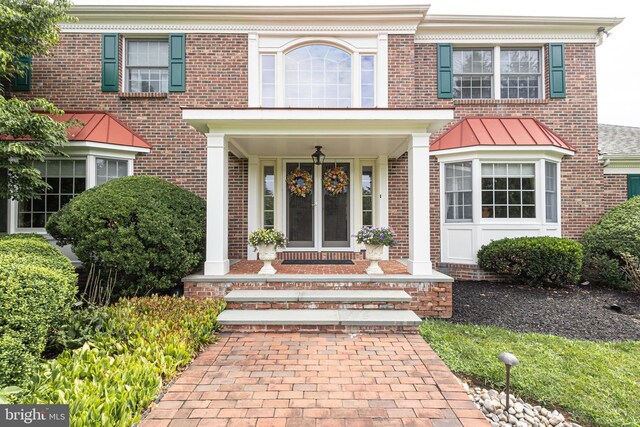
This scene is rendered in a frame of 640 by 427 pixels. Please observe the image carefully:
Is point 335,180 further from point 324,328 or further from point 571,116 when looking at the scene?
point 571,116

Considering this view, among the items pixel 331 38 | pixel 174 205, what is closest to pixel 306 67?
pixel 331 38

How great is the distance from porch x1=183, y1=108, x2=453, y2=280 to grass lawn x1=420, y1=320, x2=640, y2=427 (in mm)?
1366

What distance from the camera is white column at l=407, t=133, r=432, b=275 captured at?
5.38m

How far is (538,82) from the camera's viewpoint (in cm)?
807

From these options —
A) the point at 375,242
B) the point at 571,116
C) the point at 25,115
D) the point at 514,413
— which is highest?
the point at 571,116

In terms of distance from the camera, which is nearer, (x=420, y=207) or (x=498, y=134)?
(x=420, y=207)

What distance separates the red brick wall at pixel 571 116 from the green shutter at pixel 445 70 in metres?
0.12

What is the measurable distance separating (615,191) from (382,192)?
17.7 ft

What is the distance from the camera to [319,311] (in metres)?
4.67

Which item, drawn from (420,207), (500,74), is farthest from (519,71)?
(420,207)

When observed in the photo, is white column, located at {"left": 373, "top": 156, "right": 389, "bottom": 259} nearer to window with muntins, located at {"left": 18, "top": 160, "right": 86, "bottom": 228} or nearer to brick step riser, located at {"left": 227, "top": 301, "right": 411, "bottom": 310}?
brick step riser, located at {"left": 227, "top": 301, "right": 411, "bottom": 310}

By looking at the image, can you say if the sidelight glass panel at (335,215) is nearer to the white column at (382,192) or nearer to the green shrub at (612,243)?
the white column at (382,192)

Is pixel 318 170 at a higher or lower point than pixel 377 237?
higher

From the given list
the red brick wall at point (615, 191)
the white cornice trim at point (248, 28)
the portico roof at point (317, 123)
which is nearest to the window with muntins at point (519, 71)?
the white cornice trim at point (248, 28)
